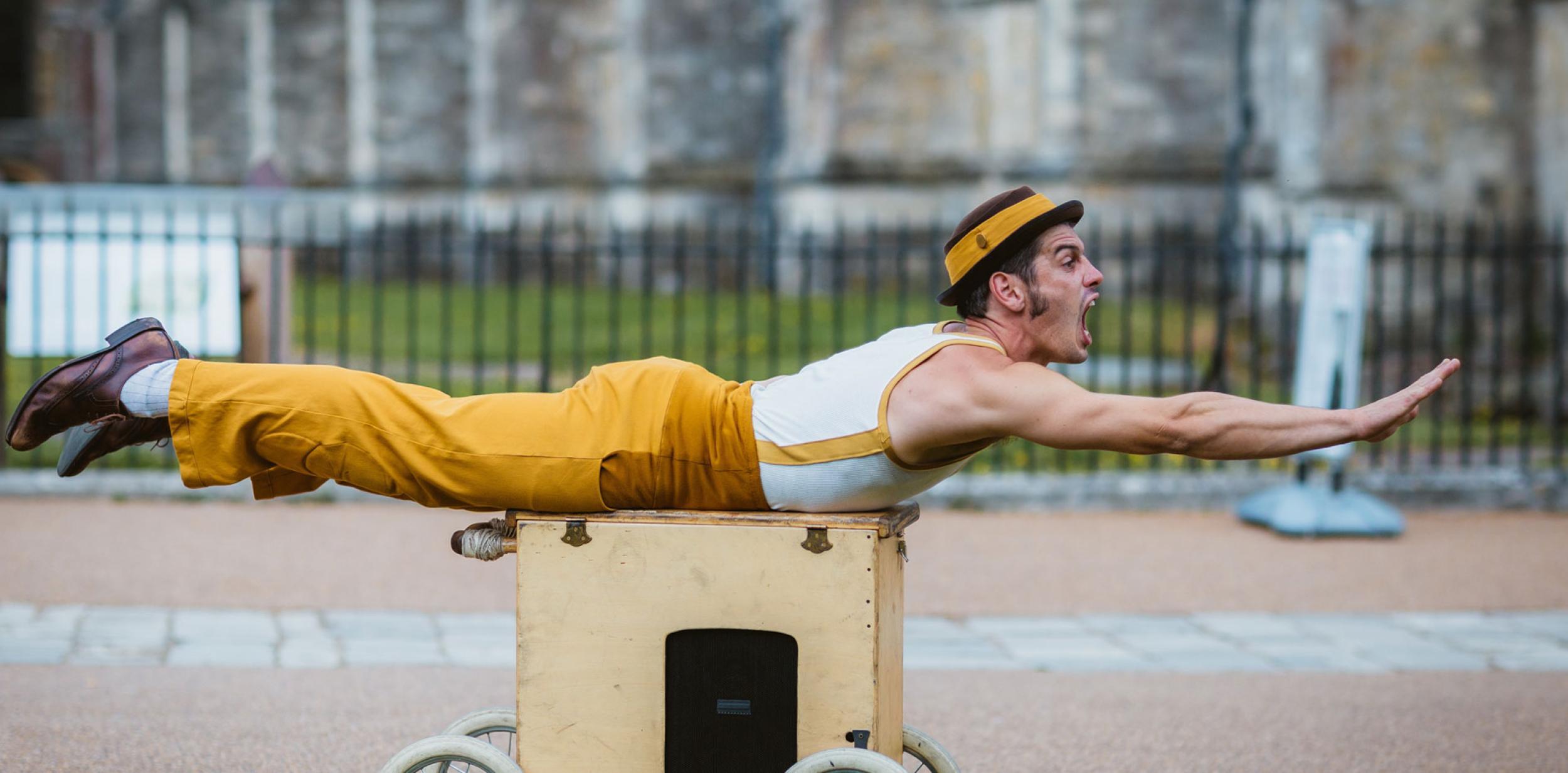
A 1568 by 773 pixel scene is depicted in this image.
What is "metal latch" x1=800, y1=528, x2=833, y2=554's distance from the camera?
134 inches

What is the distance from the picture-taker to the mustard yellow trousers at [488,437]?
11.5 ft

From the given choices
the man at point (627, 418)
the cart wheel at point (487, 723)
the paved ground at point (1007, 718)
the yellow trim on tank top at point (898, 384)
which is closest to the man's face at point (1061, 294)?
the man at point (627, 418)

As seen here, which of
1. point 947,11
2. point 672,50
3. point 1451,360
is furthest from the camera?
point 672,50

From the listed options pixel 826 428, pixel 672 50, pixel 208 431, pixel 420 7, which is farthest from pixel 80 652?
pixel 420 7

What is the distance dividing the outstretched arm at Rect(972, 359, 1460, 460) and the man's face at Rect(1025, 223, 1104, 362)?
26 centimetres

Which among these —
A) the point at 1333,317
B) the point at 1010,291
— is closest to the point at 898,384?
the point at 1010,291

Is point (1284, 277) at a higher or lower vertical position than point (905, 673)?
higher

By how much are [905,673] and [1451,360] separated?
2820mm

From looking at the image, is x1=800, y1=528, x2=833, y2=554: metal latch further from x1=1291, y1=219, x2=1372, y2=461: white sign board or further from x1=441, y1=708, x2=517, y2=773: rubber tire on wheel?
x1=1291, y1=219, x2=1372, y2=461: white sign board

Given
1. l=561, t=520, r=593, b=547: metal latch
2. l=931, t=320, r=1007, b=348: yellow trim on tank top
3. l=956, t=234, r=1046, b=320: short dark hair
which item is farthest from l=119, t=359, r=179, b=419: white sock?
l=956, t=234, r=1046, b=320: short dark hair

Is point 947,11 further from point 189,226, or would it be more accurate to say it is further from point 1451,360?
point 1451,360

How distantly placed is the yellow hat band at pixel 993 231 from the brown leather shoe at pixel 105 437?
169cm

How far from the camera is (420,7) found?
27.4 metres

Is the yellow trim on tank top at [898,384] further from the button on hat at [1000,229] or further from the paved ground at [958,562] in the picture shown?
the paved ground at [958,562]
